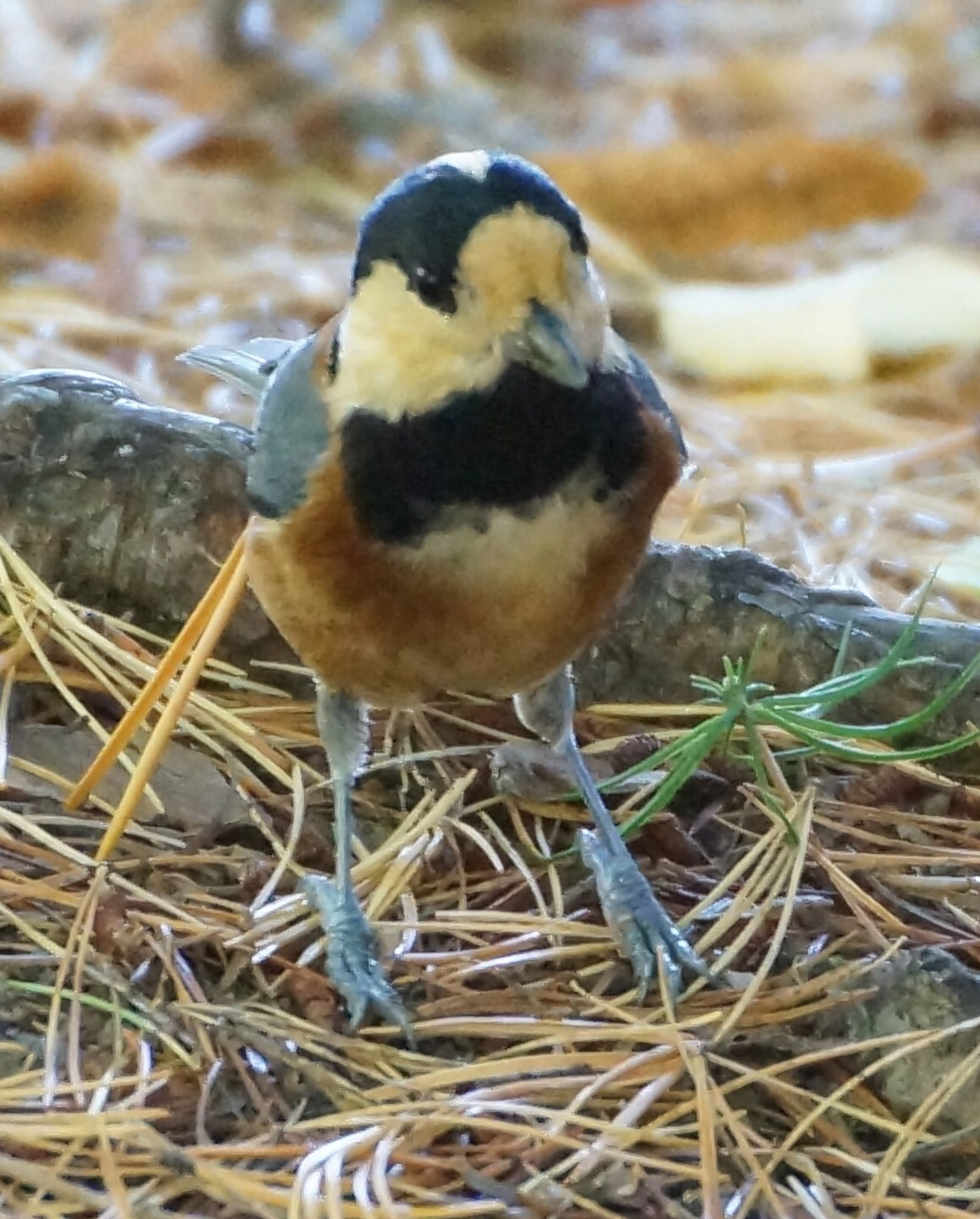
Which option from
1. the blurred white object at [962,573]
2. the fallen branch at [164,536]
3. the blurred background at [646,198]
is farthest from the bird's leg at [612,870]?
the blurred white object at [962,573]

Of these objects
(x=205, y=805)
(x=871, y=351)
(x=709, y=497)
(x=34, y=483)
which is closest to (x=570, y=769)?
(x=205, y=805)

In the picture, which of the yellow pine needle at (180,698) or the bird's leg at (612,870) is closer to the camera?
the bird's leg at (612,870)

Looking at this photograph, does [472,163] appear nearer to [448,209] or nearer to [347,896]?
[448,209]

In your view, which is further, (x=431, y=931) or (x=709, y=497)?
(x=709, y=497)

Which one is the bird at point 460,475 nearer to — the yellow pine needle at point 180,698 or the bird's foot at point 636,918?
the bird's foot at point 636,918

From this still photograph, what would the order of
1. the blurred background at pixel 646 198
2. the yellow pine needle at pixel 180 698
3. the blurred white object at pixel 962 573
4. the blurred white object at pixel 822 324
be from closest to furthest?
the yellow pine needle at pixel 180 698
the blurred white object at pixel 962 573
the blurred background at pixel 646 198
the blurred white object at pixel 822 324

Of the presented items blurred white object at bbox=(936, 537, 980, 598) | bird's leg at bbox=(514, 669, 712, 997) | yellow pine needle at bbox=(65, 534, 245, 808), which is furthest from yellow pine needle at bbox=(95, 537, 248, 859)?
blurred white object at bbox=(936, 537, 980, 598)

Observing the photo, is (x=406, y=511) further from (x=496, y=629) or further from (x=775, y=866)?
(x=775, y=866)

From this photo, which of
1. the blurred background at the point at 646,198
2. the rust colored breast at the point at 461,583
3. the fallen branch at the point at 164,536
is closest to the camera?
the rust colored breast at the point at 461,583
